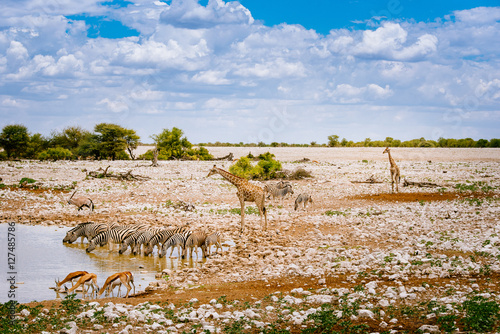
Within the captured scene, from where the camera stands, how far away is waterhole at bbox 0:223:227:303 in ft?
34.7

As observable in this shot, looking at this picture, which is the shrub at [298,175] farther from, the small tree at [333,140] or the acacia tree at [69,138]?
the small tree at [333,140]

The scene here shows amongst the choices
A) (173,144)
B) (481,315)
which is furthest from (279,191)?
(173,144)

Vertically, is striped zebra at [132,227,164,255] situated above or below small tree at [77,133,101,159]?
below

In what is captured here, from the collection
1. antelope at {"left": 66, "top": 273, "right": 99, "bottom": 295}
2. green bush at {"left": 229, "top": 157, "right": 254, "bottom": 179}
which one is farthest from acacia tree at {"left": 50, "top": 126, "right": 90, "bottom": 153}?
antelope at {"left": 66, "top": 273, "right": 99, "bottom": 295}

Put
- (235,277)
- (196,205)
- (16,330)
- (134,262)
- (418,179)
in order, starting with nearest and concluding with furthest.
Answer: (16,330) → (235,277) → (134,262) → (196,205) → (418,179)

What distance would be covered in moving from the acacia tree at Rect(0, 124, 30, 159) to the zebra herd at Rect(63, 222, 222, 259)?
42.5m

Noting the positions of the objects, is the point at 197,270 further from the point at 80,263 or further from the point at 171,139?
the point at 171,139

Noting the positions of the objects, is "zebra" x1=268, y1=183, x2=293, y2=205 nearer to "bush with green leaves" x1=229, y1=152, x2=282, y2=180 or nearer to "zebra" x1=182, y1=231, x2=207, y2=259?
"bush with green leaves" x1=229, y1=152, x2=282, y2=180

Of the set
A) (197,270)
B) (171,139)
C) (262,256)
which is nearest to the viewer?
(197,270)

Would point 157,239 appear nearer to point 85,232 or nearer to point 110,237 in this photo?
point 110,237

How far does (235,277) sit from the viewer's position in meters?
10.7

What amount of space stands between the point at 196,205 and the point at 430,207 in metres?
9.91

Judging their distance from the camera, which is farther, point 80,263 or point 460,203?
point 460,203

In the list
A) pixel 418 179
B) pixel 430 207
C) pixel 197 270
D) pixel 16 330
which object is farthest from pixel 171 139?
pixel 16 330
